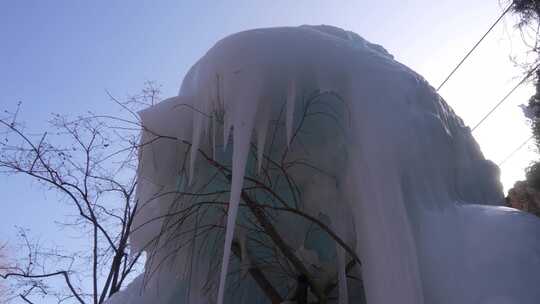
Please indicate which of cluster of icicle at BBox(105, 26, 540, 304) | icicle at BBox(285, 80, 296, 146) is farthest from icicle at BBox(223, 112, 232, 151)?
icicle at BBox(285, 80, 296, 146)

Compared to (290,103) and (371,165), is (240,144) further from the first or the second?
(371,165)

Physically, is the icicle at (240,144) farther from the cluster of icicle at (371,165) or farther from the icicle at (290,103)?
the icicle at (290,103)

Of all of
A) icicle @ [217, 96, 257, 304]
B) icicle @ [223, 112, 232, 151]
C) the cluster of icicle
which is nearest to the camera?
the cluster of icicle

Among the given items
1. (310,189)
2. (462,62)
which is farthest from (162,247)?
(462,62)

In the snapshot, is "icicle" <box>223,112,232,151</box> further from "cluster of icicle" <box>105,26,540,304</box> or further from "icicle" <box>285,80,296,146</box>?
"icicle" <box>285,80,296,146</box>

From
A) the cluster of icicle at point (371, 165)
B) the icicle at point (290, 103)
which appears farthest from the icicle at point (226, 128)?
the icicle at point (290, 103)

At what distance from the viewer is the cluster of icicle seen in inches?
61.7

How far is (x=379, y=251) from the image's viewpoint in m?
1.66

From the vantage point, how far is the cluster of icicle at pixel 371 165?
1567 millimetres

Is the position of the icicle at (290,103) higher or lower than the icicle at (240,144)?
higher

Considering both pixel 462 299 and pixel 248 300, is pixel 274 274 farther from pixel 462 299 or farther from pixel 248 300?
pixel 462 299

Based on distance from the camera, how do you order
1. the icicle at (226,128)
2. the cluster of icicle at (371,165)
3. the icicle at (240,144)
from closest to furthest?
the cluster of icicle at (371,165) → the icicle at (240,144) → the icicle at (226,128)

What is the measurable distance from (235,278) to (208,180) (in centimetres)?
67

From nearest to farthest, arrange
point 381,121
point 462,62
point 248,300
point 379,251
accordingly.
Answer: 1. point 379,251
2. point 381,121
3. point 248,300
4. point 462,62
